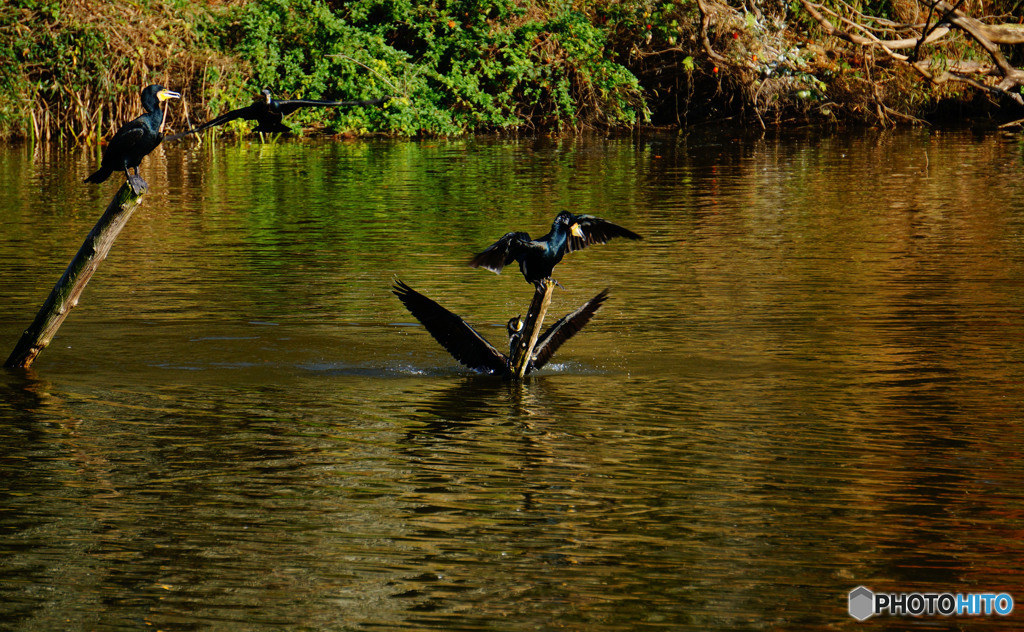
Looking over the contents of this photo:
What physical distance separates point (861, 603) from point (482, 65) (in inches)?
1045

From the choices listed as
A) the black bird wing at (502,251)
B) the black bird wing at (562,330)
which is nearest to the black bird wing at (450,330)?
the black bird wing at (562,330)

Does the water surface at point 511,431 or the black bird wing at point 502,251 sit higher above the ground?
the black bird wing at point 502,251

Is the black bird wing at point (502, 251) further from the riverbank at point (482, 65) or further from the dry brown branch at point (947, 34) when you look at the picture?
the riverbank at point (482, 65)

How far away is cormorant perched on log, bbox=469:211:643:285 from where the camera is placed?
7762mm

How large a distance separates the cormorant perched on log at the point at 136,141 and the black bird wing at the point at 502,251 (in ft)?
7.46

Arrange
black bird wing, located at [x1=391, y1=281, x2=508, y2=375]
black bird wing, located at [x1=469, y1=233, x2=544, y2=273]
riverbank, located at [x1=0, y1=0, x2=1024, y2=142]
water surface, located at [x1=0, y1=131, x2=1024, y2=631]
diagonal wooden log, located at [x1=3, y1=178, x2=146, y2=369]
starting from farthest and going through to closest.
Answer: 1. riverbank, located at [x1=0, y1=0, x2=1024, y2=142]
2. black bird wing, located at [x1=391, y1=281, x2=508, y2=375]
3. diagonal wooden log, located at [x1=3, y1=178, x2=146, y2=369]
4. black bird wing, located at [x1=469, y1=233, x2=544, y2=273]
5. water surface, located at [x1=0, y1=131, x2=1024, y2=631]

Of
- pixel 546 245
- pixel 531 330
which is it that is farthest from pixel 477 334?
pixel 546 245

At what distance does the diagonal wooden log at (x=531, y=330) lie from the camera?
27.5 feet

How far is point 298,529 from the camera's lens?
5.73 metres

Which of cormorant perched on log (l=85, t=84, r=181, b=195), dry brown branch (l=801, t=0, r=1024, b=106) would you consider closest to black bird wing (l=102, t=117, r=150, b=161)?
cormorant perched on log (l=85, t=84, r=181, b=195)

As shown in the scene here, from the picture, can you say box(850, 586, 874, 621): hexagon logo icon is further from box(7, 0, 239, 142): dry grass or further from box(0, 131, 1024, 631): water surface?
box(7, 0, 239, 142): dry grass

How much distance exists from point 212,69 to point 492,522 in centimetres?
2355

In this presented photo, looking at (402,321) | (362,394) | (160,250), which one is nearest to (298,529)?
(362,394)

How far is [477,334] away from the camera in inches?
340
